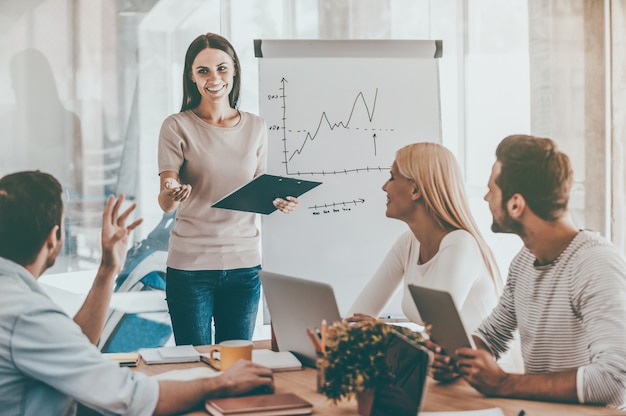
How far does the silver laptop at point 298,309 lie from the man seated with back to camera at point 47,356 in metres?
0.22

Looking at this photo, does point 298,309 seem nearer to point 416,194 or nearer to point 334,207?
point 416,194

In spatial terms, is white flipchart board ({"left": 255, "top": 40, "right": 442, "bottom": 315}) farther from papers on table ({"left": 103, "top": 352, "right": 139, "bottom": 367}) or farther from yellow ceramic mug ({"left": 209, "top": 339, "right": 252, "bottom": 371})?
yellow ceramic mug ({"left": 209, "top": 339, "right": 252, "bottom": 371})

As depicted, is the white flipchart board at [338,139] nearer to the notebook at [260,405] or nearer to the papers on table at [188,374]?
the papers on table at [188,374]

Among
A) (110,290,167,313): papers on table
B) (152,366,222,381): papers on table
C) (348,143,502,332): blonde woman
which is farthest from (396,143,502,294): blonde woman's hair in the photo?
(110,290,167,313): papers on table

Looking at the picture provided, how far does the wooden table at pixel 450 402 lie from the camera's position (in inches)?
58.4

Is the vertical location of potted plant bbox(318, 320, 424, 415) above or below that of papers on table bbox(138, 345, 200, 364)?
above

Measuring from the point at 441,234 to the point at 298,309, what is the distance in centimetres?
62

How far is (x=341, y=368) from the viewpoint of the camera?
1405 mm

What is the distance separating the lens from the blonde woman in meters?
2.17

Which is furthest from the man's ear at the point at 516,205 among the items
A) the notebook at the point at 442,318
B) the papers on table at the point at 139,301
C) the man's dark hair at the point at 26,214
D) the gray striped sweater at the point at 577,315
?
the papers on table at the point at 139,301

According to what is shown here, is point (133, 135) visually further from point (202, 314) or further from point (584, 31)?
point (584, 31)

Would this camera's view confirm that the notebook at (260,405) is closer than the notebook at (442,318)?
Yes

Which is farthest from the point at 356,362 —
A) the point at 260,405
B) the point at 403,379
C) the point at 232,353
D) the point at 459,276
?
the point at 459,276

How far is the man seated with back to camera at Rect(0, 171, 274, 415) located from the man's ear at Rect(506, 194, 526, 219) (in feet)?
2.27
